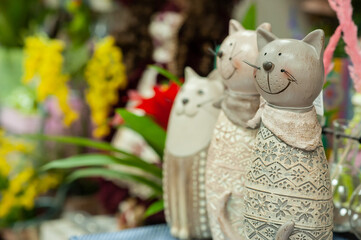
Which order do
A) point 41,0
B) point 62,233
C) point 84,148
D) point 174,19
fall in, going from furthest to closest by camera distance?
point 41,0 < point 84,148 < point 174,19 < point 62,233

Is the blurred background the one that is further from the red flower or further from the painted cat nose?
the painted cat nose

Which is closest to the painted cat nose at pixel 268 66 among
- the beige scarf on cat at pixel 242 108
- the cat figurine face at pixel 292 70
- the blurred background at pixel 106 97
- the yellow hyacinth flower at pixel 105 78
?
the cat figurine face at pixel 292 70

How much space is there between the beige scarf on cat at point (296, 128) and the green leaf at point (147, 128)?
0.35m

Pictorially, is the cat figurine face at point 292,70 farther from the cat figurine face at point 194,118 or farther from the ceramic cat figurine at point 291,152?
the cat figurine face at point 194,118

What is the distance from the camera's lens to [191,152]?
0.65m

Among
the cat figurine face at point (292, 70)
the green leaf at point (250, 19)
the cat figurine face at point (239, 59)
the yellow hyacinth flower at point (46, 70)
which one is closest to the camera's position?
the cat figurine face at point (292, 70)

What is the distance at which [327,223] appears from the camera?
0.47 metres

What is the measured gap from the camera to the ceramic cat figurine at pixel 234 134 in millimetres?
562

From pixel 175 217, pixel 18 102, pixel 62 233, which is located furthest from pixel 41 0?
pixel 175 217

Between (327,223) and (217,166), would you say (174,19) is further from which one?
(327,223)

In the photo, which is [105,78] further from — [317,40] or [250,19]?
[317,40]

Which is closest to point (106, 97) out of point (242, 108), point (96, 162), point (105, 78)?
point (105, 78)

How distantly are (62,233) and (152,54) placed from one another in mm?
572

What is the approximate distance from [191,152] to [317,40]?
10.1 inches
